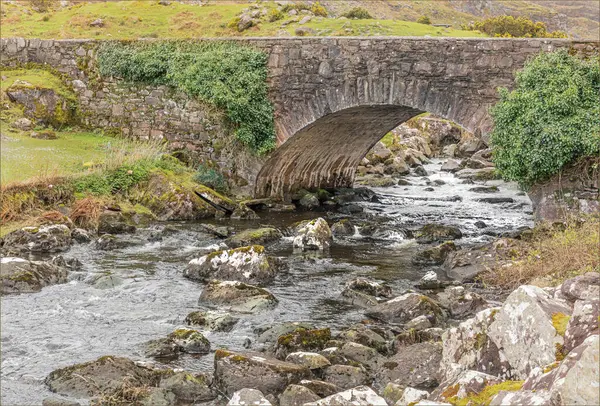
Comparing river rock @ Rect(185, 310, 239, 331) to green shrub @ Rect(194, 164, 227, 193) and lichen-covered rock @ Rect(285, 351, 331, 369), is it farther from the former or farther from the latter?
green shrub @ Rect(194, 164, 227, 193)

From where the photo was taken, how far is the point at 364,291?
16.2 m

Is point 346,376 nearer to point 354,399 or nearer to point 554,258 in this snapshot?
point 354,399

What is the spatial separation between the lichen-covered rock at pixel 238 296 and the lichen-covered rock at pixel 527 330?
6186mm

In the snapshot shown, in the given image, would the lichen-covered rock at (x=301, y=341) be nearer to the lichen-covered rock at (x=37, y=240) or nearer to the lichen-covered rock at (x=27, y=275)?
the lichen-covered rock at (x=27, y=275)

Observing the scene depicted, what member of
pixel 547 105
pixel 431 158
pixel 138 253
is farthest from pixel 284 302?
pixel 431 158

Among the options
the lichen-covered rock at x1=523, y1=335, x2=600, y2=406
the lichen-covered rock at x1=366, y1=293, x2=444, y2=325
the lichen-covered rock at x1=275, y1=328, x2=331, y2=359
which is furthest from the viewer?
the lichen-covered rock at x1=366, y1=293, x2=444, y2=325

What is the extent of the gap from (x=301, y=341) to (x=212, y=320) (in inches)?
82.1

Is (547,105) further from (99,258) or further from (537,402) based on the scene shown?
(537,402)

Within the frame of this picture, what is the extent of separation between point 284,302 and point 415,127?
26.2m

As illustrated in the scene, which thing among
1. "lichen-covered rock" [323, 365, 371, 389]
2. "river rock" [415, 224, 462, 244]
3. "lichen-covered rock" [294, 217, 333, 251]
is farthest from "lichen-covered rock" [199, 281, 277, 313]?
"river rock" [415, 224, 462, 244]

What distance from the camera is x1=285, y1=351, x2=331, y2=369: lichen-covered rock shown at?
1195 cm

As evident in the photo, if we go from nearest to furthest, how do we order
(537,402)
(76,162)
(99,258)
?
1. (537,402)
2. (99,258)
3. (76,162)

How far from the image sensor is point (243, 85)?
81.4 ft

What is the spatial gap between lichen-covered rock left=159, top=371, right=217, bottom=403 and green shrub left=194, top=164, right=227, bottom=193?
1408 centimetres
